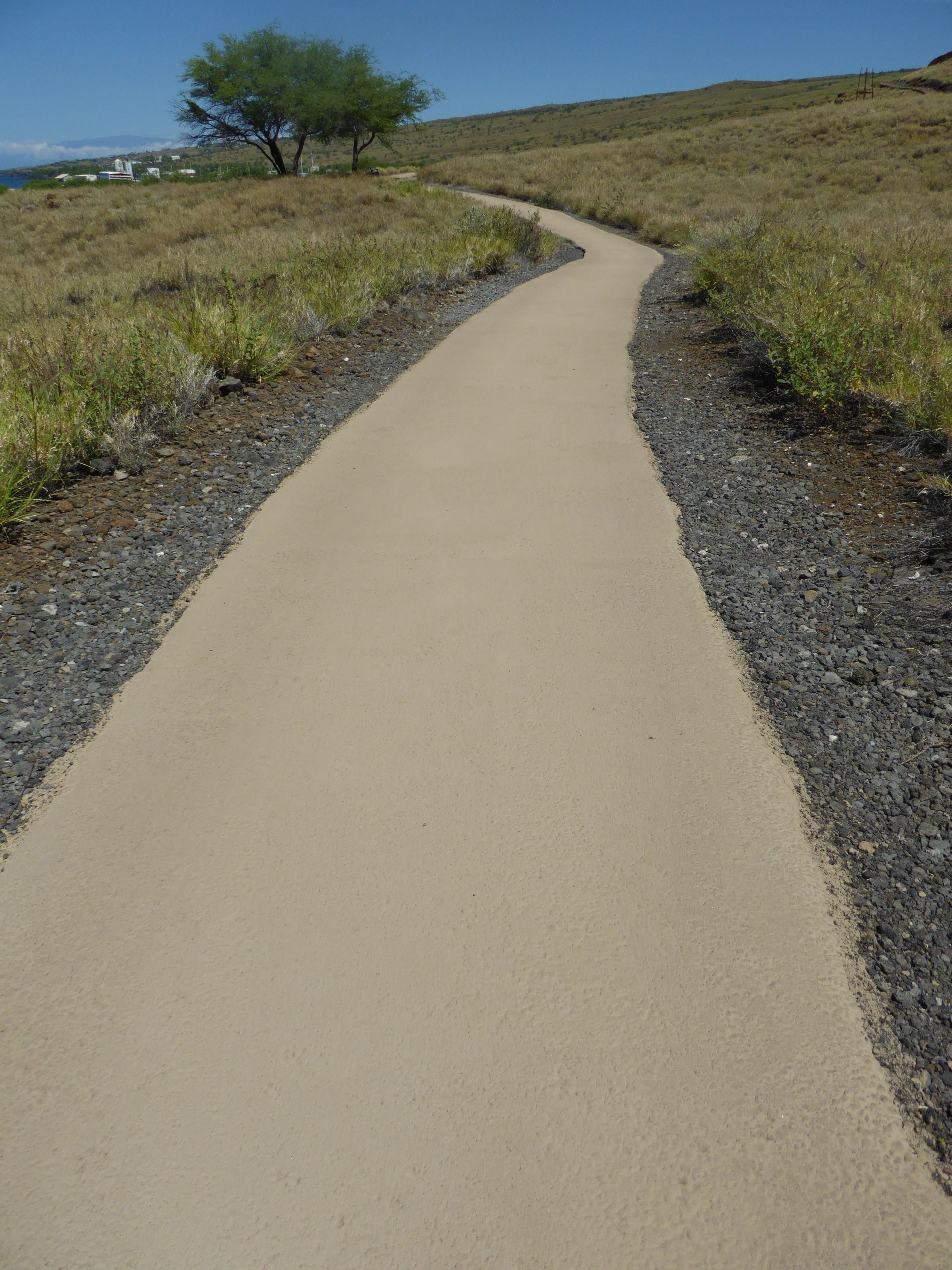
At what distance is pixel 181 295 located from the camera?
36.1ft

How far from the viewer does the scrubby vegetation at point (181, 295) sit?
5.29 metres

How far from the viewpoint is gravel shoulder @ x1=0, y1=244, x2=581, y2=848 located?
10.1ft

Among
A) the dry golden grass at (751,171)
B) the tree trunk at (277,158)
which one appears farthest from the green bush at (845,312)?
the tree trunk at (277,158)

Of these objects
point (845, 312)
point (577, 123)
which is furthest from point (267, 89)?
point (577, 123)

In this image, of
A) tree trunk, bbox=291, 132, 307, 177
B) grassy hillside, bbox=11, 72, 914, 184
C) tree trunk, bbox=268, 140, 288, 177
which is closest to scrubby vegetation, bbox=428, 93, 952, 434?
tree trunk, bbox=291, 132, 307, 177

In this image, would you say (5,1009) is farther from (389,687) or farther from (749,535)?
(749,535)

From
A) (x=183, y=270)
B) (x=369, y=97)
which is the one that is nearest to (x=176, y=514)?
(x=183, y=270)

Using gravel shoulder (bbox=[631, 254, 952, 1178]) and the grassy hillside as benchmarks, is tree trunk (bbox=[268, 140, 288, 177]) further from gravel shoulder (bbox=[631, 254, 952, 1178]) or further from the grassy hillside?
gravel shoulder (bbox=[631, 254, 952, 1178])

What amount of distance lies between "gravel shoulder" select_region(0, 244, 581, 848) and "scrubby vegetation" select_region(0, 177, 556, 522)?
263 mm

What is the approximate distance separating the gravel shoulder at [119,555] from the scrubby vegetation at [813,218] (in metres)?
4.38

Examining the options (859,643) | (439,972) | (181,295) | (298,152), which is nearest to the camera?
(439,972)

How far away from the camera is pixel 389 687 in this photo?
3.34 m

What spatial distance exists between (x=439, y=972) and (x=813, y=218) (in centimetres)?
2039

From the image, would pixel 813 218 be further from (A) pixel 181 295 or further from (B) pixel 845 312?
(A) pixel 181 295
